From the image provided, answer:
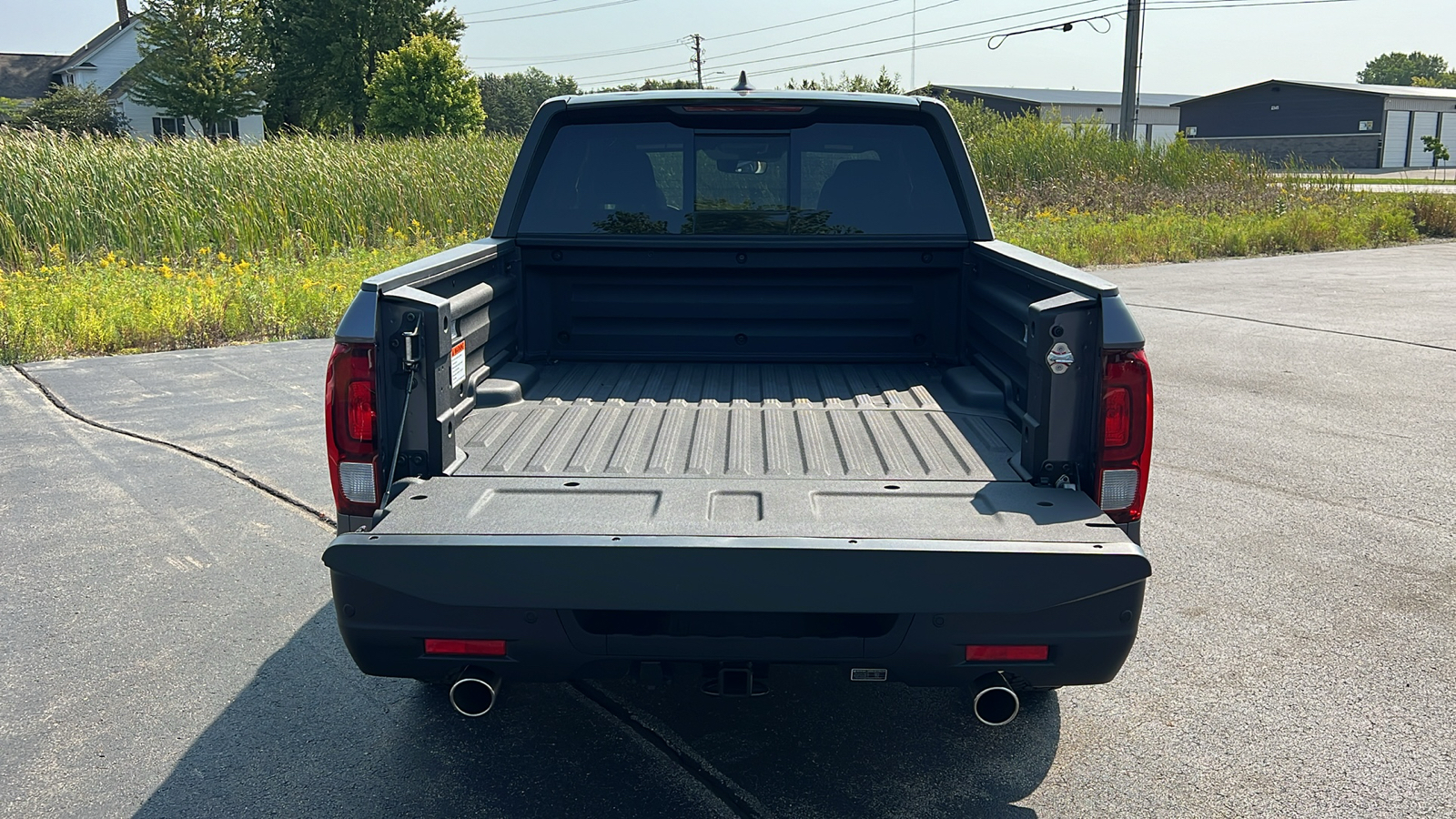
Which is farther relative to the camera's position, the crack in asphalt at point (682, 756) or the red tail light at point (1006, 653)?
the crack in asphalt at point (682, 756)

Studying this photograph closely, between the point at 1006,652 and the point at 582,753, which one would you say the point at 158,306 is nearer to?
the point at 582,753

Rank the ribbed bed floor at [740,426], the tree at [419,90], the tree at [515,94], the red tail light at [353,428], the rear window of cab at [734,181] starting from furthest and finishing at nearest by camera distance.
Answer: the tree at [515,94]
the tree at [419,90]
the rear window of cab at [734,181]
the ribbed bed floor at [740,426]
the red tail light at [353,428]

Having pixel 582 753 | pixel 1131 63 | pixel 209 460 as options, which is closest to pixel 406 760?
pixel 582 753

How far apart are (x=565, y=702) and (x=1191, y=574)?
277 cm

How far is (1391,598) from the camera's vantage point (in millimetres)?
4445

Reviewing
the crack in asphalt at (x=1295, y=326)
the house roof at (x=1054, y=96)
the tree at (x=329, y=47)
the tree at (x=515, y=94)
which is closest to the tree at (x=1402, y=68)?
the house roof at (x=1054, y=96)

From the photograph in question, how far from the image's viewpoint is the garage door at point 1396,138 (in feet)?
176

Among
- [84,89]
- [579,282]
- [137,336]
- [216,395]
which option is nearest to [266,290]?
[137,336]

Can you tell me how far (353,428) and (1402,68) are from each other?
5826 inches

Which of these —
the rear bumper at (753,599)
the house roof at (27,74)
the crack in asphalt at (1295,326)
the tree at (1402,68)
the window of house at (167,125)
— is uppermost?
the tree at (1402,68)

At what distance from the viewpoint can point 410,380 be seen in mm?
2918

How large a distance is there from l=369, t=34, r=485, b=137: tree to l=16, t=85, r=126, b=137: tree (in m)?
11.0

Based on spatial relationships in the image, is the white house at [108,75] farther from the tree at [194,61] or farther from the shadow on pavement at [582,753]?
the shadow on pavement at [582,753]

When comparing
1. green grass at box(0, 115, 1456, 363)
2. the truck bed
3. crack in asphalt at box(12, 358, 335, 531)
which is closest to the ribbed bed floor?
the truck bed
